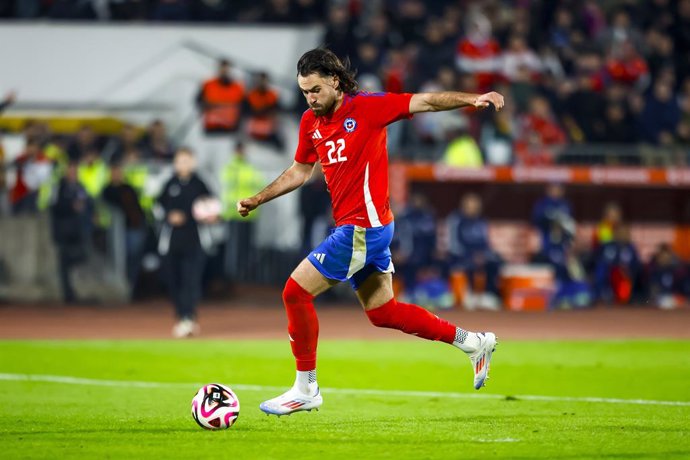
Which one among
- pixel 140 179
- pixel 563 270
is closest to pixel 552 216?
pixel 563 270

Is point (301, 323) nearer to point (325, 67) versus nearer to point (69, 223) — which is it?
point (325, 67)

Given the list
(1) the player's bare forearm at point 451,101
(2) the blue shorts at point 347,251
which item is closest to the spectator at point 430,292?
(2) the blue shorts at point 347,251

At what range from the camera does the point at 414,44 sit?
23359 mm

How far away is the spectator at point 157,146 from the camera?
834 inches

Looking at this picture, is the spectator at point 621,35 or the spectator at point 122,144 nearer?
the spectator at point 122,144

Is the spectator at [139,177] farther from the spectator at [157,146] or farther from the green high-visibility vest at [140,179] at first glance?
the spectator at [157,146]

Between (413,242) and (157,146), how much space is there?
178 inches

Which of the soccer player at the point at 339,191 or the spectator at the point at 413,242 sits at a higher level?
the soccer player at the point at 339,191

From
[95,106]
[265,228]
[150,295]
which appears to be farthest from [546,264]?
[95,106]

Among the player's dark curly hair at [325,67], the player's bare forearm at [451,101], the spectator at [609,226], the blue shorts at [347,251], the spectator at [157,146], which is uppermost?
the player's dark curly hair at [325,67]

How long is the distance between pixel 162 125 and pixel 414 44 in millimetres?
4969

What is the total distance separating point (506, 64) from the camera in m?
23.1

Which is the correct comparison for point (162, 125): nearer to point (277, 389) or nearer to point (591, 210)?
point (591, 210)

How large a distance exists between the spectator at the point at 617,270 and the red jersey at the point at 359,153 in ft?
43.0
